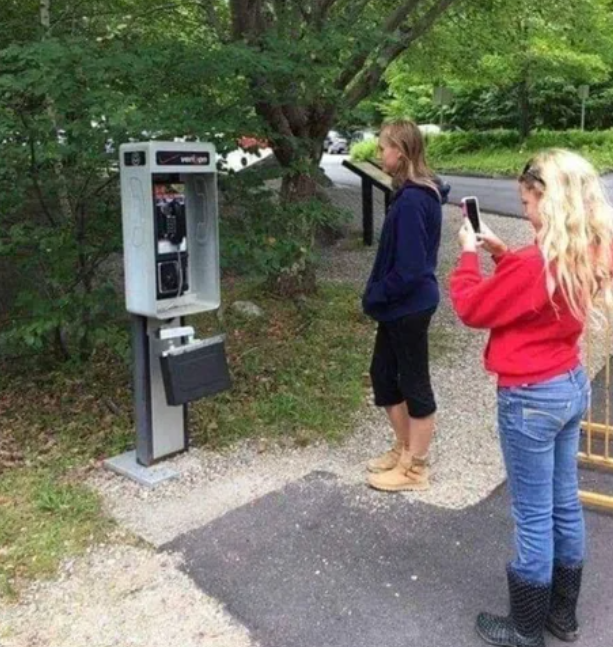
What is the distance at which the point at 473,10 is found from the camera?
8328 mm

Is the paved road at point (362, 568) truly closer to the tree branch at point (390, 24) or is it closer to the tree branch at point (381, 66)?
the tree branch at point (390, 24)

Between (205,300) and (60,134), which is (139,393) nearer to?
(205,300)

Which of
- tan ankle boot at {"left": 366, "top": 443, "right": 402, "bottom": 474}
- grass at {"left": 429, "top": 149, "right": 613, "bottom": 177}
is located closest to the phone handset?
tan ankle boot at {"left": 366, "top": 443, "right": 402, "bottom": 474}

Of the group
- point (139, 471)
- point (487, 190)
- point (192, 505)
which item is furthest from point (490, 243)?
point (487, 190)

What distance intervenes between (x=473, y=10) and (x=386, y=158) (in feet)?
18.4

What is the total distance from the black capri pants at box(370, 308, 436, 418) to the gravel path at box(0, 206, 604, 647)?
1.51 feet

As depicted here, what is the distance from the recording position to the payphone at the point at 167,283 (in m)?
3.74

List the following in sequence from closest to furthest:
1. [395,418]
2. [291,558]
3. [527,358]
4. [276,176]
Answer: [527,358] < [291,558] < [395,418] < [276,176]

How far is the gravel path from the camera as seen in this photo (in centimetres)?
284

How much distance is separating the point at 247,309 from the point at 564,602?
456 cm

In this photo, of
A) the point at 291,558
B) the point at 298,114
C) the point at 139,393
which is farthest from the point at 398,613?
the point at 298,114

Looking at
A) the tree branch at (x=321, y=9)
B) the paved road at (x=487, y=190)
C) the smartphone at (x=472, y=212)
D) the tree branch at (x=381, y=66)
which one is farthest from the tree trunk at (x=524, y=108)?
the smartphone at (x=472, y=212)

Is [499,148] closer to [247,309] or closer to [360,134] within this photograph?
[360,134]

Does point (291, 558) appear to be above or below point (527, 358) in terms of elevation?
below
